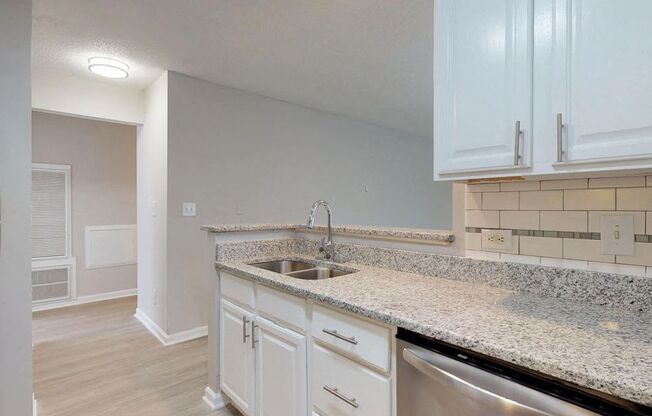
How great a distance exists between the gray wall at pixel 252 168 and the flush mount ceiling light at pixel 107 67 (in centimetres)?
40

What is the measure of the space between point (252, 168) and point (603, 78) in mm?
3168

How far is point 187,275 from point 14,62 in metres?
2.05

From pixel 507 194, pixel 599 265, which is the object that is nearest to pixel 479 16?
pixel 507 194

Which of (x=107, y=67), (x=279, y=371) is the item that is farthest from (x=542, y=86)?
(x=107, y=67)

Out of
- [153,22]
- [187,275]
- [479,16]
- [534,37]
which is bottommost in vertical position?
[187,275]

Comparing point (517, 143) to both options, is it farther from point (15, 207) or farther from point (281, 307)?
point (15, 207)

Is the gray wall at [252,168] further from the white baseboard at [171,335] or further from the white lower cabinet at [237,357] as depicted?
the white lower cabinet at [237,357]

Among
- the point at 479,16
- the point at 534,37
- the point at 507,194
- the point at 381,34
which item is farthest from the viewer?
the point at 381,34

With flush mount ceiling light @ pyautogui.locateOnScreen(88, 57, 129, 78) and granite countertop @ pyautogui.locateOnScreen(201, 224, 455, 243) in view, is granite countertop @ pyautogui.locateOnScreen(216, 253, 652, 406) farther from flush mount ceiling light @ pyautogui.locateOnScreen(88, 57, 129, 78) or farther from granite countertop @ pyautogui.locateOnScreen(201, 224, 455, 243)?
flush mount ceiling light @ pyautogui.locateOnScreen(88, 57, 129, 78)

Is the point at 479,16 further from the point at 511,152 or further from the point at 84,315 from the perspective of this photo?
the point at 84,315

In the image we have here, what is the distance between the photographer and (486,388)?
0.86 metres

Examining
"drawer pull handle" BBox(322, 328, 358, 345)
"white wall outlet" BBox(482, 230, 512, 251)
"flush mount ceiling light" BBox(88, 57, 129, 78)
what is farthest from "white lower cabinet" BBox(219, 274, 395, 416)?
"flush mount ceiling light" BBox(88, 57, 129, 78)

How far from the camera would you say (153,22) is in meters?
2.29

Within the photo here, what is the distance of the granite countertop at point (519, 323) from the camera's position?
73 centimetres
